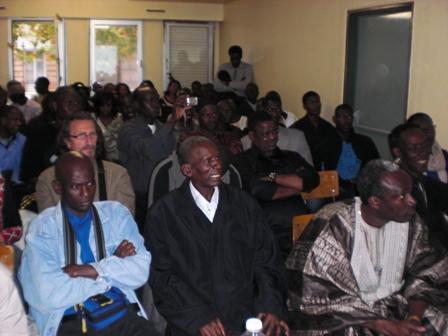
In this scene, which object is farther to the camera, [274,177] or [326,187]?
[326,187]

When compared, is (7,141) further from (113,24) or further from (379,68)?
(113,24)

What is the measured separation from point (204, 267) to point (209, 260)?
4 centimetres

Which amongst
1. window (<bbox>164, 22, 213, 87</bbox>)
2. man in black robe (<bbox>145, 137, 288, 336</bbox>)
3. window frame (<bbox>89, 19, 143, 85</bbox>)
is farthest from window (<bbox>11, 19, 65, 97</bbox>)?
man in black robe (<bbox>145, 137, 288, 336</bbox>)

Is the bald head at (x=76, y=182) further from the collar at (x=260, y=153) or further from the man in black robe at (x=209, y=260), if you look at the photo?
the collar at (x=260, y=153)

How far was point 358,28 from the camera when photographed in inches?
Result: 256

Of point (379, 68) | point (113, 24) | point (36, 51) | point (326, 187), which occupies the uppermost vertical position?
point (113, 24)

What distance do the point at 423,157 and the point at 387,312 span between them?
51.1 inches

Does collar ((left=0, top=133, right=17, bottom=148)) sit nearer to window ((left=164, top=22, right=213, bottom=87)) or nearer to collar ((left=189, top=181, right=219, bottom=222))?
collar ((left=189, top=181, right=219, bottom=222))

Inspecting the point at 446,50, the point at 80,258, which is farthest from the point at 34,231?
the point at 446,50

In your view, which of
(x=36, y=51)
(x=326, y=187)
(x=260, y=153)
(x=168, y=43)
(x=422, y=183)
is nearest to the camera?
(x=422, y=183)

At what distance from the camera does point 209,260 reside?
265cm

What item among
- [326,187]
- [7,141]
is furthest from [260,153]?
[7,141]

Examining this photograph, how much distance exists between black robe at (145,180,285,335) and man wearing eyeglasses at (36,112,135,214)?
19.2 inches

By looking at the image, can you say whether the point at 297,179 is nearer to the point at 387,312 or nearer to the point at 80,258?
the point at 387,312
